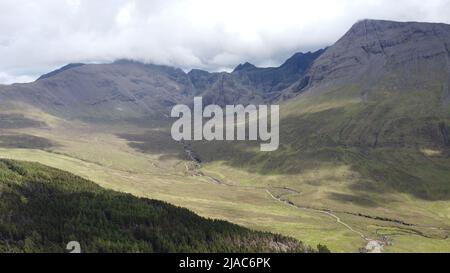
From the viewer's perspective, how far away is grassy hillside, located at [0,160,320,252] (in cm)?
15462

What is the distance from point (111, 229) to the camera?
6654 inches

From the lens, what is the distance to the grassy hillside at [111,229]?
507 feet

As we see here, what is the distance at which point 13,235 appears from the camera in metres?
158
